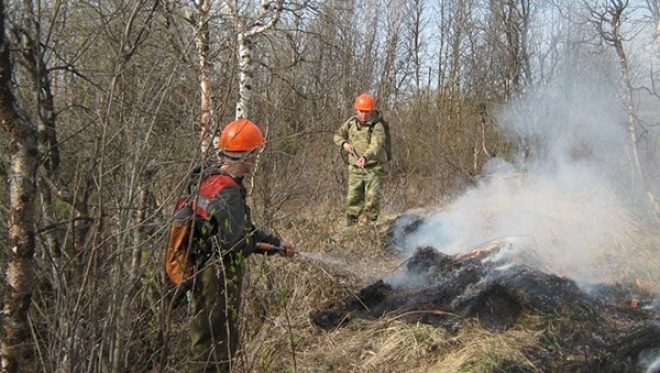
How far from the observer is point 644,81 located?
845cm

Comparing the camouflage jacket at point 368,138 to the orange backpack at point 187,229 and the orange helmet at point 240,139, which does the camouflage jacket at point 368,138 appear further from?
the orange backpack at point 187,229

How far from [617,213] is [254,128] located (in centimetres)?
569

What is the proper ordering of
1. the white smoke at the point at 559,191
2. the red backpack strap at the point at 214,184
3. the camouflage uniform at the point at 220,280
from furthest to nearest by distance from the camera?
the white smoke at the point at 559,191 < the red backpack strap at the point at 214,184 < the camouflage uniform at the point at 220,280

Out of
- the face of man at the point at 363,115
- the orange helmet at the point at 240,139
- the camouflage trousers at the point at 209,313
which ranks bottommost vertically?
the camouflage trousers at the point at 209,313

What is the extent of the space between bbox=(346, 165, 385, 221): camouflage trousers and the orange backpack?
4.53 m

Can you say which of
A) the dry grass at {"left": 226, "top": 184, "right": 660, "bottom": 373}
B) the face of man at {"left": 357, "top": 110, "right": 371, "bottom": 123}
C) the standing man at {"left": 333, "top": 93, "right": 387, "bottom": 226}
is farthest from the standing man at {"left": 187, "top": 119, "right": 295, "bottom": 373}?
the face of man at {"left": 357, "top": 110, "right": 371, "bottom": 123}

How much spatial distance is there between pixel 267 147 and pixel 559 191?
17.5 feet

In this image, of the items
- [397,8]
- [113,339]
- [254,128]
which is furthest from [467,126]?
[113,339]

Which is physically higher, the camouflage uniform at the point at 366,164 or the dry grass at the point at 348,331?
the camouflage uniform at the point at 366,164

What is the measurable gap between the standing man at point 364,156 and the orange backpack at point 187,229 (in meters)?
4.52

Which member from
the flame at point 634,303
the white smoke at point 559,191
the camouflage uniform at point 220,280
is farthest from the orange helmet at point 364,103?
the camouflage uniform at point 220,280

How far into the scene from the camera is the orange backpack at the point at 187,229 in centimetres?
332

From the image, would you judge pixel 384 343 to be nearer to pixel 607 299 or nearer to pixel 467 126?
pixel 607 299

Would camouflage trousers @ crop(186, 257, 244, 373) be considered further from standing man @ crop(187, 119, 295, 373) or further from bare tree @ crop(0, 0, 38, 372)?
bare tree @ crop(0, 0, 38, 372)
